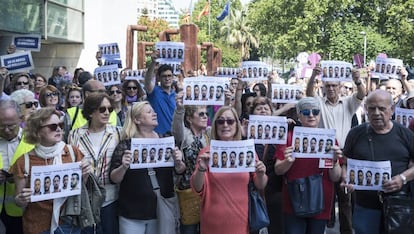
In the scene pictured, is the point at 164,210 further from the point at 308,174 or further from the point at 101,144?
the point at 308,174

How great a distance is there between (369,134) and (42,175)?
259 centimetres

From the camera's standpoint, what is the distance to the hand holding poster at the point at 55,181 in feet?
13.3

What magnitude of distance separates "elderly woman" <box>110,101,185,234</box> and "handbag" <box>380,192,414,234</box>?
169cm

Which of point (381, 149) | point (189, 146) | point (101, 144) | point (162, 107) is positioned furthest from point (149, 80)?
point (381, 149)

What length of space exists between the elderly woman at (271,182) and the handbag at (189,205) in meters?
0.79

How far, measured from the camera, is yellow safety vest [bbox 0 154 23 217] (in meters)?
4.58

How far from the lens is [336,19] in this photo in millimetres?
40594

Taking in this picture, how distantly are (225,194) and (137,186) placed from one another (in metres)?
0.76

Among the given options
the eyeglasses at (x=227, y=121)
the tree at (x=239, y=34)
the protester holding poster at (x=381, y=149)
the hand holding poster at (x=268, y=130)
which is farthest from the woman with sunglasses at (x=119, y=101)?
the tree at (x=239, y=34)

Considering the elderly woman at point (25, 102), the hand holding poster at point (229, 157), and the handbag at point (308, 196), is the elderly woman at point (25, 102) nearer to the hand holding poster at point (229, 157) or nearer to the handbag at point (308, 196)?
the hand holding poster at point (229, 157)

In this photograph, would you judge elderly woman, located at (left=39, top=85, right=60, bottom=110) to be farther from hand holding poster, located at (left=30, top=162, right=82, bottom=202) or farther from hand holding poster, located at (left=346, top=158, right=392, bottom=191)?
hand holding poster, located at (left=346, top=158, right=392, bottom=191)

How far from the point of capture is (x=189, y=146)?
514 cm

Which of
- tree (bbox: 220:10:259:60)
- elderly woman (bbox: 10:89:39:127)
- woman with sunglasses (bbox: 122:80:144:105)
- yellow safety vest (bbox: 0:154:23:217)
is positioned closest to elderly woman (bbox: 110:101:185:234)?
yellow safety vest (bbox: 0:154:23:217)

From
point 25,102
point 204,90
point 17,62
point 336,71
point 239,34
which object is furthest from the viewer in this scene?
point 239,34
